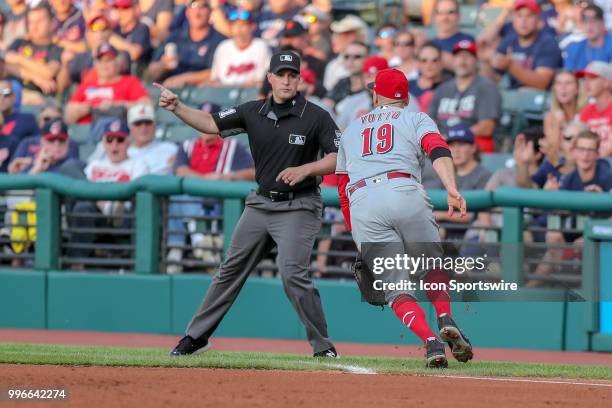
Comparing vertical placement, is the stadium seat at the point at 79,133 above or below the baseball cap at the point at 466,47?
below

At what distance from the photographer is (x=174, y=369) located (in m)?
7.68

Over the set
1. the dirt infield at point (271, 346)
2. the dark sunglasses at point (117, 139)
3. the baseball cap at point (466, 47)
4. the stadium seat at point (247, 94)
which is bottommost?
the dirt infield at point (271, 346)

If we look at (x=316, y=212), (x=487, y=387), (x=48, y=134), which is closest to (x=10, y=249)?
(x=48, y=134)

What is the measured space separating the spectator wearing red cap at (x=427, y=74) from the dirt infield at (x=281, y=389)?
6.25 meters

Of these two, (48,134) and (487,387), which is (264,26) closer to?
(48,134)

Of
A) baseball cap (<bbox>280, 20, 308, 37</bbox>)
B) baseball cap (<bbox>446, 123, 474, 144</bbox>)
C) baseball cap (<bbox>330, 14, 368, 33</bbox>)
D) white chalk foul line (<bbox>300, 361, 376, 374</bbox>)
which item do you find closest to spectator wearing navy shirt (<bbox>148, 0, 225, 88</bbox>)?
baseball cap (<bbox>330, 14, 368, 33</bbox>)

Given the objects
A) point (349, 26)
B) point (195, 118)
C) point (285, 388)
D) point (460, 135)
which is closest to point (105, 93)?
point (349, 26)

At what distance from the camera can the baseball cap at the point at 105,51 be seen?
15102mm

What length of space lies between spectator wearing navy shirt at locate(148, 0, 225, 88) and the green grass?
7143 millimetres

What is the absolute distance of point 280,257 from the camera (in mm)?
8438

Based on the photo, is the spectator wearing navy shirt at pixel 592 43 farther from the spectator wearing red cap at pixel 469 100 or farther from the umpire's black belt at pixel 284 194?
the umpire's black belt at pixel 284 194

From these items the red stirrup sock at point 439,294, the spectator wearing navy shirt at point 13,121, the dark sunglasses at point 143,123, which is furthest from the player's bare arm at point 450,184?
the spectator wearing navy shirt at point 13,121

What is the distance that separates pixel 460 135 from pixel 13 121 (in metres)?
5.95

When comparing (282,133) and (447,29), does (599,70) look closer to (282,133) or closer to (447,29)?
(447,29)
